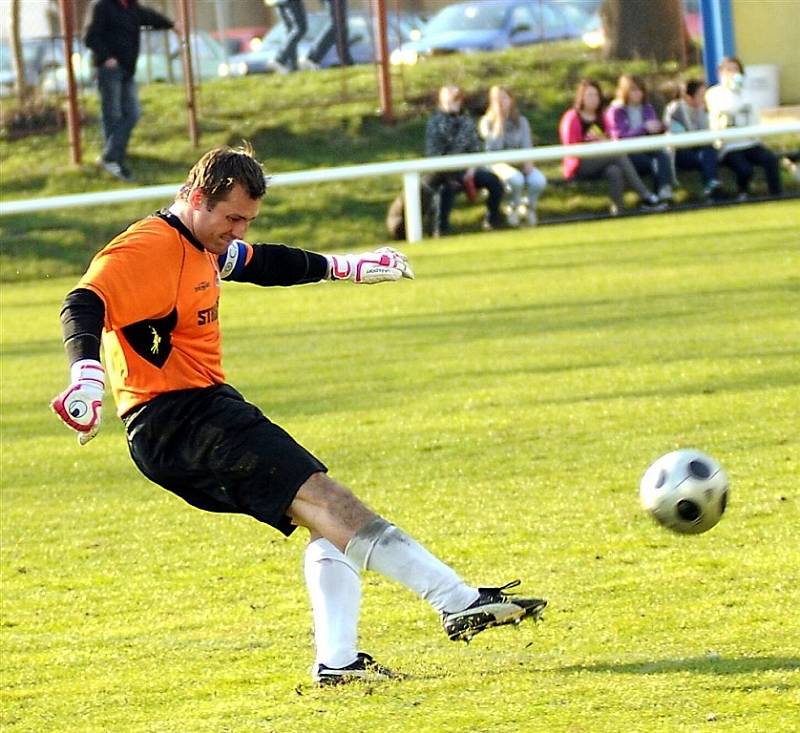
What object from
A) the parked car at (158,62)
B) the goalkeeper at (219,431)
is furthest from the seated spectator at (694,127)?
the goalkeeper at (219,431)

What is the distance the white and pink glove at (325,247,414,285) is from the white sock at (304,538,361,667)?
1084mm

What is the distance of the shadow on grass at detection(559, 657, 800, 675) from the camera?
182 inches

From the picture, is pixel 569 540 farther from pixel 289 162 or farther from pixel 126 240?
pixel 289 162

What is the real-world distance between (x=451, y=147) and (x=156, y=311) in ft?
45.5

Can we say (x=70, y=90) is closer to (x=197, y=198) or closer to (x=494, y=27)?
(x=494, y=27)

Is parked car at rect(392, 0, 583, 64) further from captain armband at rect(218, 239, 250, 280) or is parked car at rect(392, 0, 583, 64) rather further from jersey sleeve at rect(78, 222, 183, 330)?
jersey sleeve at rect(78, 222, 183, 330)

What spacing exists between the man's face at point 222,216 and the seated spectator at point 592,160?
13.8 m

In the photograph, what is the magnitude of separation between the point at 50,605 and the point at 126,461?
2.85m

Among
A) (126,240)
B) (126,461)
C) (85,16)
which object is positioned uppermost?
(85,16)

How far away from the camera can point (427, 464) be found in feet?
26.7

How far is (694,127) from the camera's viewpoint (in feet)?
63.9

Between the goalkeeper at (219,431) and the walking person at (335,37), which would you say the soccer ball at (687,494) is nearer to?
the goalkeeper at (219,431)

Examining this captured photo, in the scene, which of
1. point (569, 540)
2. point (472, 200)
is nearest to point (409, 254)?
point (472, 200)

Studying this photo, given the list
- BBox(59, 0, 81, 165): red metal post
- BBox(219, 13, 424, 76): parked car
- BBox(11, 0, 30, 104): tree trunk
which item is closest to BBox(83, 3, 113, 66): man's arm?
BBox(59, 0, 81, 165): red metal post
